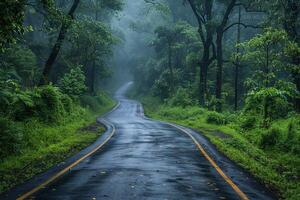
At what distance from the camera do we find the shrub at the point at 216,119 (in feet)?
103

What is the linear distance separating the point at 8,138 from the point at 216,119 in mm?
18949

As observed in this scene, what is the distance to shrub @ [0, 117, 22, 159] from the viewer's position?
15062mm

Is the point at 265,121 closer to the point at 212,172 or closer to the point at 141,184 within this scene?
the point at 212,172

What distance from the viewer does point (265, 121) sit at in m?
22.5

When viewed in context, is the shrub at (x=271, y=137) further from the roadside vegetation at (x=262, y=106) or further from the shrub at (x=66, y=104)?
the shrub at (x=66, y=104)

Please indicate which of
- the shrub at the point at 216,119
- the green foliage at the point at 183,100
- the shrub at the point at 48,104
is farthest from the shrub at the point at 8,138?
the green foliage at the point at 183,100

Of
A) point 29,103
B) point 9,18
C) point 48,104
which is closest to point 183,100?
point 48,104

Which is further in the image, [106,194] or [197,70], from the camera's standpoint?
[197,70]

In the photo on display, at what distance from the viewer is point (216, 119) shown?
104ft

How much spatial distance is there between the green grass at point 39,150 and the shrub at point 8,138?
0.26m

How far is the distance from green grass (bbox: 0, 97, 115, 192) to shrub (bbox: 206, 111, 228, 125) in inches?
405

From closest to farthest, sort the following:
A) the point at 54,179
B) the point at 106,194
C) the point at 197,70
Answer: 1. the point at 106,194
2. the point at 54,179
3. the point at 197,70

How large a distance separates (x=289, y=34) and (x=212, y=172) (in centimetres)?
1593

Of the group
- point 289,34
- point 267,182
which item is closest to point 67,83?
point 289,34
